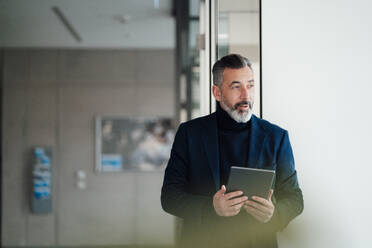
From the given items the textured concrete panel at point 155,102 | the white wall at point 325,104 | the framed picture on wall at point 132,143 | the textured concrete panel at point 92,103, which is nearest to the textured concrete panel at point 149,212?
the framed picture on wall at point 132,143

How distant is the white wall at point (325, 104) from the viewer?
133cm

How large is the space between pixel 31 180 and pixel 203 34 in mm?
4370

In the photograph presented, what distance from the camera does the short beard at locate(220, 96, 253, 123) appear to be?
1.16 m

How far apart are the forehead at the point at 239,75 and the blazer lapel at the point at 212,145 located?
14 cm

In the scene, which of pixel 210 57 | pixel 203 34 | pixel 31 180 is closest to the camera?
pixel 210 57

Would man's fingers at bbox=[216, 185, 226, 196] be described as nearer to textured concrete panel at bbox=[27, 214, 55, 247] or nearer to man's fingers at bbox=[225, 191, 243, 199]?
man's fingers at bbox=[225, 191, 243, 199]

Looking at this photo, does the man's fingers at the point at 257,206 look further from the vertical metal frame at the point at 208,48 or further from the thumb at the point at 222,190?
the vertical metal frame at the point at 208,48

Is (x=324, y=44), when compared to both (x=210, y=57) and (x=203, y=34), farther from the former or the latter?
(x=203, y=34)

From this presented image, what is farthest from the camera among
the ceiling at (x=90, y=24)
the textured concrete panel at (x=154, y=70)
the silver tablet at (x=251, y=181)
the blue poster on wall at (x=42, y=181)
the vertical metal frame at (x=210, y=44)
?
the textured concrete panel at (x=154, y=70)

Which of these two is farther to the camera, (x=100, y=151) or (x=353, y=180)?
(x=100, y=151)

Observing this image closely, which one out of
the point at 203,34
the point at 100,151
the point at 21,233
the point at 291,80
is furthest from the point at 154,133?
the point at 291,80

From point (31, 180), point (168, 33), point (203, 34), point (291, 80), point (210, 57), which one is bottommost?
point (31, 180)

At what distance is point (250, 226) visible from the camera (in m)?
1.19

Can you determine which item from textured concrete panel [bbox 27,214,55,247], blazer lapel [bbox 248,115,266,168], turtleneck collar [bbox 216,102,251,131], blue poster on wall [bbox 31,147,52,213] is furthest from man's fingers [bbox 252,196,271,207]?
textured concrete panel [bbox 27,214,55,247]
